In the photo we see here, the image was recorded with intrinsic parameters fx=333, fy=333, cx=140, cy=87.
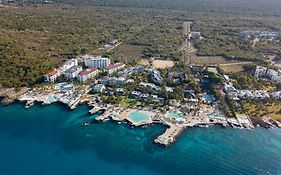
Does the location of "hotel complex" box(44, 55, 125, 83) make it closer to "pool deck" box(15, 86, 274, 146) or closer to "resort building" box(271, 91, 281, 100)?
"pool deck" box(15, 86, 274, 146)

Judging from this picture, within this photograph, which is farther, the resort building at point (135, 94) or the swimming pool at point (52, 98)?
the resort building at point (135, 94)

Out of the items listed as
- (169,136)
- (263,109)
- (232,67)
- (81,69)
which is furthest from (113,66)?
(263,109)

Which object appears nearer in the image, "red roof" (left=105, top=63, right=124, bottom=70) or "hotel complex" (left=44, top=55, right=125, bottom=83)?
"hotel complex" (left=44, top=55, right=125, bottom=83)

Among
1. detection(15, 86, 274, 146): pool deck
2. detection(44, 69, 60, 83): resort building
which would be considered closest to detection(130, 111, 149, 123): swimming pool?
detection(15, 86, 274, 146): pool deck

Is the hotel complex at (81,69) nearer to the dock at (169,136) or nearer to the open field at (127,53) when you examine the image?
the open field at (127,53)

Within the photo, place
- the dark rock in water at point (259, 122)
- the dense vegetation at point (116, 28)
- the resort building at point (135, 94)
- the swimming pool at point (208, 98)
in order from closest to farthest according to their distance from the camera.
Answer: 1. the dark rock in water at point (259, 122)
2. the swimming pool at point (208, 98)
3. the resort building at point (135, 94)
4. the dense vegetation at point (116, 28)

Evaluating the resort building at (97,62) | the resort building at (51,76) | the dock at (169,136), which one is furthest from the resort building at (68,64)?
the dock at (169,136)
